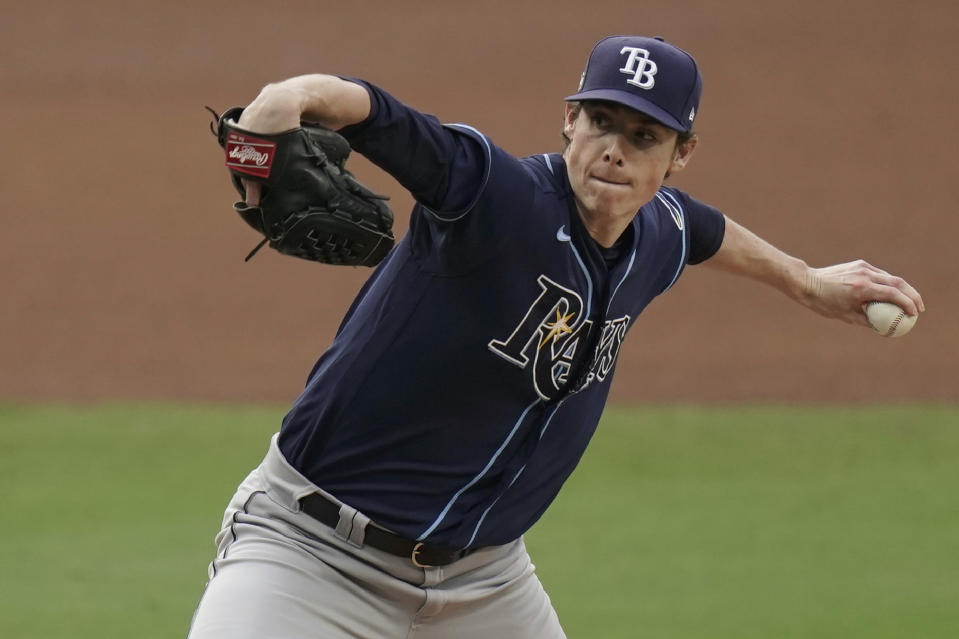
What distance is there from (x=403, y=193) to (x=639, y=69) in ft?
39.2

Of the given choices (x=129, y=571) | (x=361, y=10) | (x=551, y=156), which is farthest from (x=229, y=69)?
(x=551, y=156)

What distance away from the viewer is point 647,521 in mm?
8680

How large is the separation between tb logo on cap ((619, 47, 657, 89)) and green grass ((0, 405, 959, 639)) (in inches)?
147

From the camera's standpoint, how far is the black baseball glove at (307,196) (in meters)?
2.87

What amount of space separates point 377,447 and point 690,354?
9676mm

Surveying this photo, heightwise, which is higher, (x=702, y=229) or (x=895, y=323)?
(x=702, y=229)

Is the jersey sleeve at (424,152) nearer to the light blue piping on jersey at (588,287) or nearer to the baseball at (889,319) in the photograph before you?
the light blue piping on jersey at (588,287)

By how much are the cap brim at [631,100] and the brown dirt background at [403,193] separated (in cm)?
861

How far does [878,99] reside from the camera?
649 inches

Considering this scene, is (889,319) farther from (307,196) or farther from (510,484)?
(307,196)

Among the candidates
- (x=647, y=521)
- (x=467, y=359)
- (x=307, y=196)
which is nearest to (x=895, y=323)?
(x=467, y=359)

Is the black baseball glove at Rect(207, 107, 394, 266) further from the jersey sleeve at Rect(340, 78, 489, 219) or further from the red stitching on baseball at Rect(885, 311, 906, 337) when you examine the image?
the red stitching on baseball at Rect(885, 311, 906, 337)

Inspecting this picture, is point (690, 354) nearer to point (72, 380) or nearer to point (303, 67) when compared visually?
point (72, 380)

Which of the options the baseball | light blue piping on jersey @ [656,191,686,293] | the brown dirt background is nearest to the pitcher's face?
light blue piping on jersey @ [656,191,686,293]
